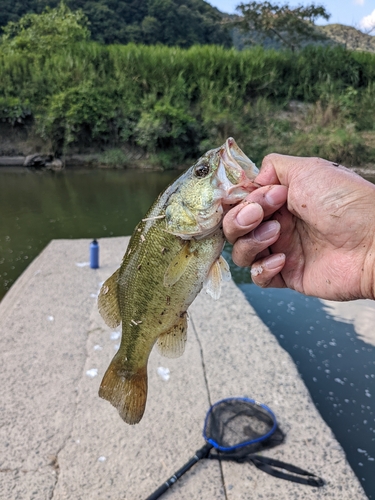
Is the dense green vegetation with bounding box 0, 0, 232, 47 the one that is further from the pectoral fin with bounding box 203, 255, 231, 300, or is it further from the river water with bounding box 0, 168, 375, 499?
the pectoral fin with bounding box 203, 255, 231, 300

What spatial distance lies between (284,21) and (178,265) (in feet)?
109

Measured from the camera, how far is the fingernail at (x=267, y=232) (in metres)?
1.74

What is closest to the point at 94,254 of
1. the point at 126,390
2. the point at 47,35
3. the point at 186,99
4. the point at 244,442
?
the point at 244,442

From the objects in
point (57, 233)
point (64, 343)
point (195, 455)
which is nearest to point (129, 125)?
point (57, 233)

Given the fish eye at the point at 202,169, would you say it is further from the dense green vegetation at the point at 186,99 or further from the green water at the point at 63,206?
the dense green vegetation at the point at 186,99

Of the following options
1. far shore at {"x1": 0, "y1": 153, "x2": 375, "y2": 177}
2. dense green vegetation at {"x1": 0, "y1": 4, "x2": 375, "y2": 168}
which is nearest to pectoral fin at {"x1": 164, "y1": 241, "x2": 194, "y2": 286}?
dense green vegetation at {"x1": 0, "y1": 4, "x2": 375, "y2": 168}

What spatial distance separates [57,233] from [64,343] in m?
6.57

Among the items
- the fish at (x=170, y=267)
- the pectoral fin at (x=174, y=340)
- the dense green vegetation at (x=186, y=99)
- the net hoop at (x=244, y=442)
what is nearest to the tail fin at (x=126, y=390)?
the fish at (x=170, y=267)

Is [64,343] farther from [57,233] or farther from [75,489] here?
[57,233]

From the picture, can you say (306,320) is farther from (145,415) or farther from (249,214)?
(249,214)

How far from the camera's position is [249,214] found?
1561 mm

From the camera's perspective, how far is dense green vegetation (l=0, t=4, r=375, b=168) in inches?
827

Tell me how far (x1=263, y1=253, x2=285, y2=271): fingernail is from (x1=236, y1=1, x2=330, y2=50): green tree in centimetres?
3175

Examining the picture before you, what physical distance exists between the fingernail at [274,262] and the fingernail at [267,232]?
0.16m
